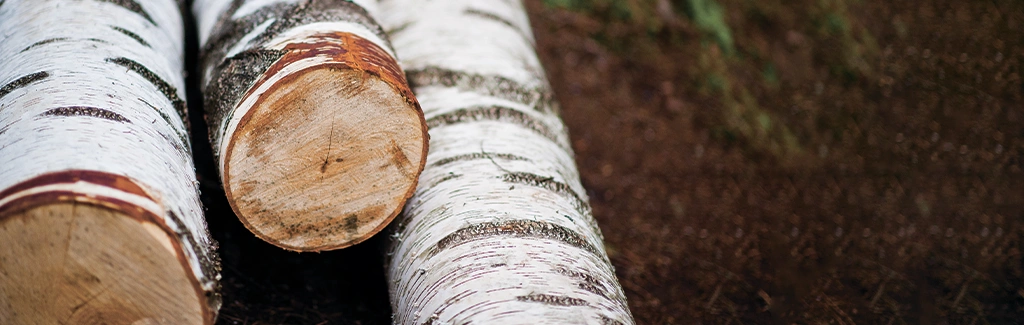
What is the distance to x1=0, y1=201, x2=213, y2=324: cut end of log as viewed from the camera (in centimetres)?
143

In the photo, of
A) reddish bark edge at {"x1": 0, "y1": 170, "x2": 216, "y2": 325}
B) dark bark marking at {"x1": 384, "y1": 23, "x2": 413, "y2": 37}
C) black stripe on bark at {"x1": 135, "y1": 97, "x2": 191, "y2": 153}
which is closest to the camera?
reddish bark edge at {"x1": 0, "y1": 170, "x2": 216, "y2": 325}

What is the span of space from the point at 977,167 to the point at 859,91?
83 centimetres

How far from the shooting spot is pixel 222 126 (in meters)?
1.90

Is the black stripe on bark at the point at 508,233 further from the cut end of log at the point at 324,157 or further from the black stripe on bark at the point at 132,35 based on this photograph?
the black stripe on bark at the point at 132,35

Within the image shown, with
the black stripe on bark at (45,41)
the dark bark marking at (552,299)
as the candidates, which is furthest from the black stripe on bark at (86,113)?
the dark bark marking at (552,299)

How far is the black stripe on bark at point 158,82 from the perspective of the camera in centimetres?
195

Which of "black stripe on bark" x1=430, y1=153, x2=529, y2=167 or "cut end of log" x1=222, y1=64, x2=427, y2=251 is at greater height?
"black stripe on bark" x1=430, y1=153, x2=529, y2=167

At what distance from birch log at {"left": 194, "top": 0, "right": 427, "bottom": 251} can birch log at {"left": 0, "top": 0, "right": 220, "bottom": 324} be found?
0.60 ft

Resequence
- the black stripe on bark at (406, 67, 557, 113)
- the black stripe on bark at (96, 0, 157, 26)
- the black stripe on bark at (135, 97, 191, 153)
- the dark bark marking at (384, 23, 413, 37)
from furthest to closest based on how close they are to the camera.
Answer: the dark bark marking at (384, 23, 413, 37) < the black stripe on bark at (406, 67, 557, 113) < the black stripe on bark at (96, 0, 157, 26) < the black stripe on bark at (135, 97, 191, 153)

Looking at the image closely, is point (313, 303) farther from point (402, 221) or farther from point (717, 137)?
point (717, 137)

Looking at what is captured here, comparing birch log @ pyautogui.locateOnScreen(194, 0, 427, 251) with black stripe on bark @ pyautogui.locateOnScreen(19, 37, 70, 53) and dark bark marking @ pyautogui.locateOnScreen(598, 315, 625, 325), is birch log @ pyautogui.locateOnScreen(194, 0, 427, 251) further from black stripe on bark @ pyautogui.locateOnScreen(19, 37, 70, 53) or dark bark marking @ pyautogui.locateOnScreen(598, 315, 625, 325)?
dark bark marking @ pyautogui.locateOnScreen(598, 315, 625, 325)

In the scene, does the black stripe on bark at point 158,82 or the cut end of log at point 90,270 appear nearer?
the cut end of log at point 90,270

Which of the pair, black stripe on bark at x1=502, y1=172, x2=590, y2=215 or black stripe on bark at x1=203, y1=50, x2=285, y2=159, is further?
black stripe on bark at x1=502, y1=172, x2=590, y2=215

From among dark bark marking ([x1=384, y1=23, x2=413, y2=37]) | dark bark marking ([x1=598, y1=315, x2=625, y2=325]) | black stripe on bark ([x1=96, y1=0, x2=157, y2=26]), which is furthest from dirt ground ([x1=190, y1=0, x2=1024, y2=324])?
dark bark marking ([x1=598, y1=315, x2=625, y2=325])
